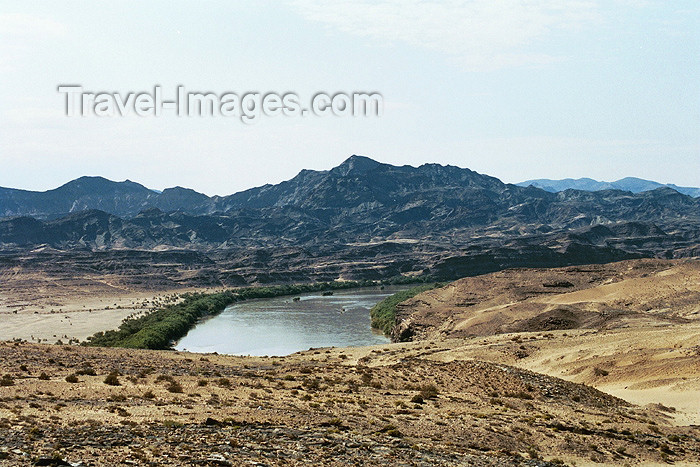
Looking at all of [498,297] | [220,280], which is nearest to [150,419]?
[498,297]

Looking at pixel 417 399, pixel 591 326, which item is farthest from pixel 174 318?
pixel 417 399

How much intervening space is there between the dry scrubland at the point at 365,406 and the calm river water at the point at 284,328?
19784mm

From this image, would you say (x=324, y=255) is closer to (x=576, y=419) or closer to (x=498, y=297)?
(x=498, y=297)

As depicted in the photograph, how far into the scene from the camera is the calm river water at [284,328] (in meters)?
60.5

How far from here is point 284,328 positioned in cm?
7269

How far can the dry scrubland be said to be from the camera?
49.2 ft

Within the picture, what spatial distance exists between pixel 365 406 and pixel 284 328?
172ft

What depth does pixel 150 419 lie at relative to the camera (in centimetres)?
1675

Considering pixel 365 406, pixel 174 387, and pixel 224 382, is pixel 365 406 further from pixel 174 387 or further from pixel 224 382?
pixel 174 387

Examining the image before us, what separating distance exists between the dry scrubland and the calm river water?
64.9 feet

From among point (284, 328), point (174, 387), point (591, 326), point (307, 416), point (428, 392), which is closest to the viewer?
point (307, 416)

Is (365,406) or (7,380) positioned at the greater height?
(7,380)

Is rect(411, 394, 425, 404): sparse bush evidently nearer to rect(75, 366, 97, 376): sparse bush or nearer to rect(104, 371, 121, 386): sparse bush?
rect(104, 371, 121, 386): sparse bush

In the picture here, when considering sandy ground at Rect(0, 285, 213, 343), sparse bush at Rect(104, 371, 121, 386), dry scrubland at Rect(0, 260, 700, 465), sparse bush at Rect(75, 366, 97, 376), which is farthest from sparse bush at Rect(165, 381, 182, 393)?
sandy ground at Rect(0, 285, 213, 343)
